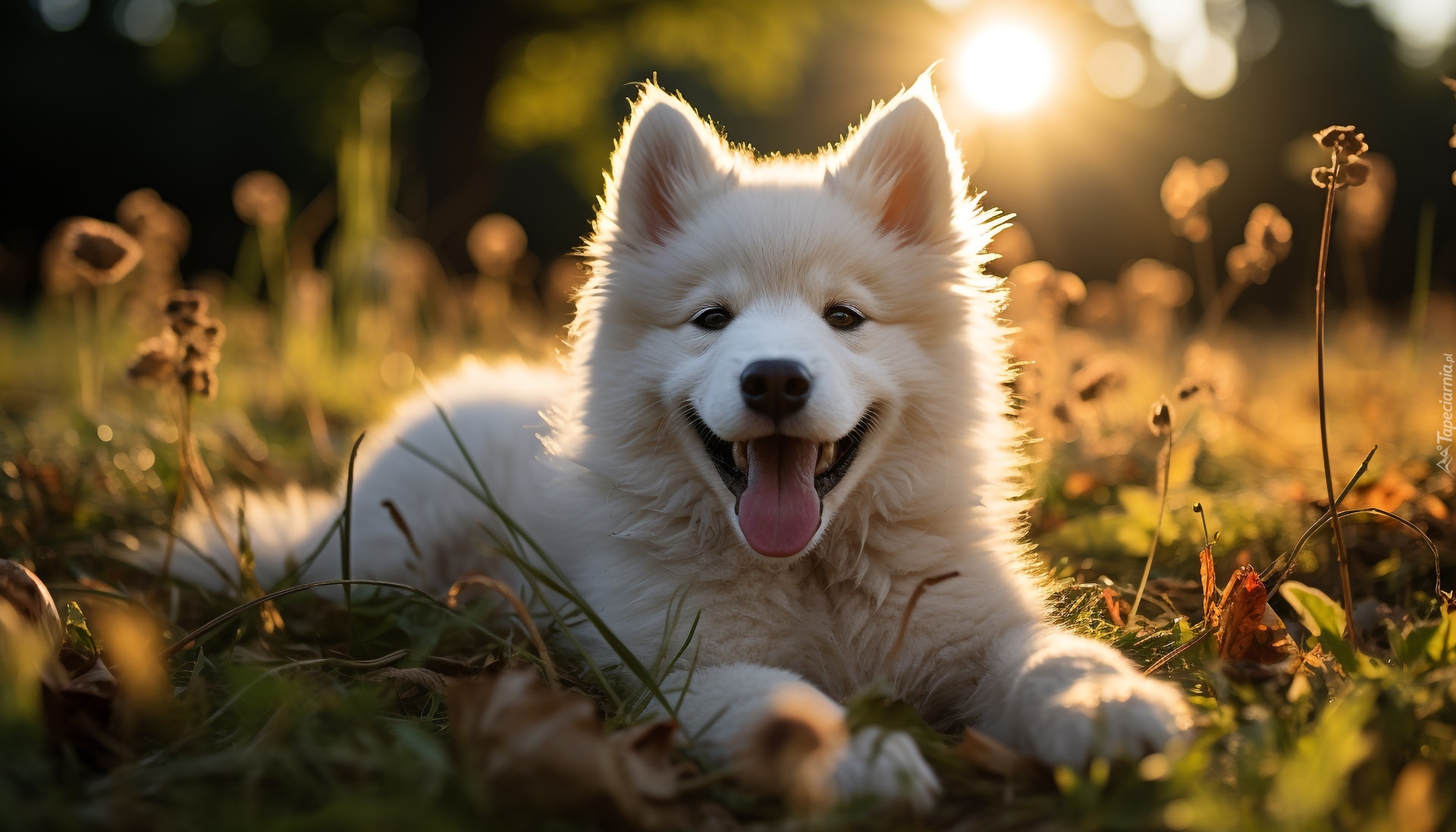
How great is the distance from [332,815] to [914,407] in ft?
4.98

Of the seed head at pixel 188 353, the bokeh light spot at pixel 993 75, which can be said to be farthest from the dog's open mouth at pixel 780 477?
the bokeh light spot at pixel 993 75

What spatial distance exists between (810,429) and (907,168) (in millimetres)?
833

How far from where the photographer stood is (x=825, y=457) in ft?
7.07

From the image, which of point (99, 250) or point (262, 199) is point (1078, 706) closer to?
point (99, 250)

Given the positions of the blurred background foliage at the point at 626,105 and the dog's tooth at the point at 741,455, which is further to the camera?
the blurred background foliage at the point at 626,105

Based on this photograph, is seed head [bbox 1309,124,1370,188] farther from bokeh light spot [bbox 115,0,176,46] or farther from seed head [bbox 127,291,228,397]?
bokeh light spot [bbox 115,0,176,46]

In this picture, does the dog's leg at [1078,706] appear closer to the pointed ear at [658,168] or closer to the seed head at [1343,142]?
the seed head at [1343,142]

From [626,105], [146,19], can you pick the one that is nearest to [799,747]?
[626,105]

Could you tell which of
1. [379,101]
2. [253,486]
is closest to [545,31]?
[379,101]

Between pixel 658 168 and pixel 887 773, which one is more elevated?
pixel 658 168

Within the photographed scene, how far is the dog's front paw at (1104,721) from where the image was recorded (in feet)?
4.84

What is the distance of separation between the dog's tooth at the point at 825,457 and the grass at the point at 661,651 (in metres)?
0.43

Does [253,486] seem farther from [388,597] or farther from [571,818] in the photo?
[571,818]

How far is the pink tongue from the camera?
6.66ft
